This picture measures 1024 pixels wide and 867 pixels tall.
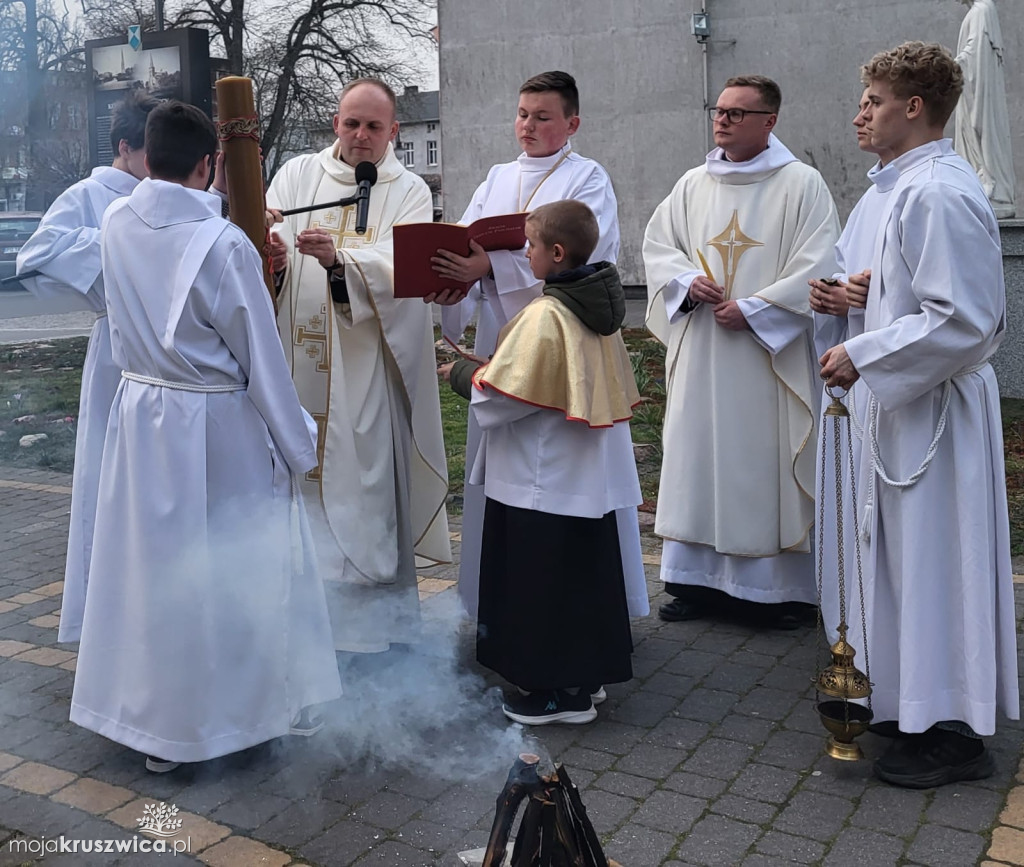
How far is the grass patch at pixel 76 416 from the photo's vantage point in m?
7.96

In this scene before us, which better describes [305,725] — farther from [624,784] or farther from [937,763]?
[937,763]

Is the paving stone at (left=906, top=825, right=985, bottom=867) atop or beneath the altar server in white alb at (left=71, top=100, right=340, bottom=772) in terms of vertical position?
beneath

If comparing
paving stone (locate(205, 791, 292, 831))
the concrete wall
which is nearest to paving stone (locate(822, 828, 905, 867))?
paving stone (locate(205, 791, 292, 831))

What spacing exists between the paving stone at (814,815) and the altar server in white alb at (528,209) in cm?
137

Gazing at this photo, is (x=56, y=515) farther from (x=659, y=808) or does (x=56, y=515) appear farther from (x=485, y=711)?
(x=659, y=808)

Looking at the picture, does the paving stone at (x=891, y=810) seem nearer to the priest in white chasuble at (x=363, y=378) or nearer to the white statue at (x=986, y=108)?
the priest in white chasuble at (x=363, y=378)

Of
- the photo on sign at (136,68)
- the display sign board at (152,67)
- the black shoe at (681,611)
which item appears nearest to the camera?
the black shoe at (681,611)

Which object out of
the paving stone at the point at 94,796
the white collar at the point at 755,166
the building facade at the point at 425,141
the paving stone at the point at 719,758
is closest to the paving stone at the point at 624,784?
the paving stone at the point at 719,758

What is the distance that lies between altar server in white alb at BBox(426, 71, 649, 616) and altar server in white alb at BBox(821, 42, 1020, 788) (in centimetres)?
119

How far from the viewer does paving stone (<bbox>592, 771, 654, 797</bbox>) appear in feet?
11.6

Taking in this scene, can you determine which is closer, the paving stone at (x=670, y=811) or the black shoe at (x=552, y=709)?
the paving stone at (x=670, y=811)

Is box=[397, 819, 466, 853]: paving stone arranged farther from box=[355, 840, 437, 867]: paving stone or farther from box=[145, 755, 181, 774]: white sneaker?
box=[145, 755, 181, 774]: white sneaker

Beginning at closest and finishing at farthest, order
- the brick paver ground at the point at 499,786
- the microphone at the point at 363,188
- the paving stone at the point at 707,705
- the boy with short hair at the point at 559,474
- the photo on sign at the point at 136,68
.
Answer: the brick paver ground at the point at 499,786 < the boy with short hair at the point at 559,474 < the paving stone at the point at 707,705 < the microphone at the point at 363,188 < the photo on sign at the point at 136,68

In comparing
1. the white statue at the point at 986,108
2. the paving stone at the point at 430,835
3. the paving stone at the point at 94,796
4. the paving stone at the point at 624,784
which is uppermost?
the white statue at the point at 986,108
